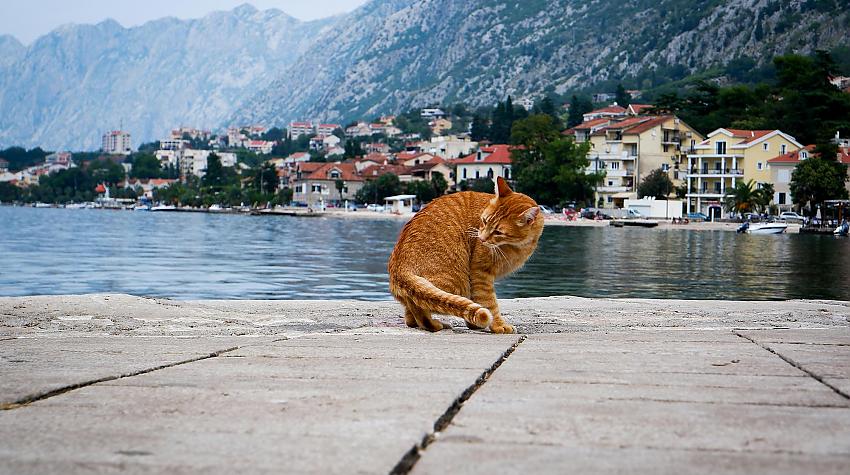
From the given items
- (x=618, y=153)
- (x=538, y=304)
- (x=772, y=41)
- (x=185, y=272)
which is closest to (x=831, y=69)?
(x=618, y=153)

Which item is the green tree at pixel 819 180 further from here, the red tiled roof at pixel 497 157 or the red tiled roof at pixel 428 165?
the red tiled roof at pixel 428 165

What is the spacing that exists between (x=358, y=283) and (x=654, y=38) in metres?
186

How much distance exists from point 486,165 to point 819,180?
4984 cm

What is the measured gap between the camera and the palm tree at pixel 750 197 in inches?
3201

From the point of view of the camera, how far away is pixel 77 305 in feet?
40.0

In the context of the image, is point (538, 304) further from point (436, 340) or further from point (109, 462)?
point (109, 462)

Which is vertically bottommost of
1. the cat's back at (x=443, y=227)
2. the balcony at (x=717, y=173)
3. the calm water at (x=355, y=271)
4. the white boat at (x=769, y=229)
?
the calm water at (x=355, y=271)

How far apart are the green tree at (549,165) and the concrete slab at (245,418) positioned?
288 ft

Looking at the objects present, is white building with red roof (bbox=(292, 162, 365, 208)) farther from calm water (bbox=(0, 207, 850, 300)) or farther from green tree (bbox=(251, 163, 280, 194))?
calm water (bbox=(0, 207, 850, 300))

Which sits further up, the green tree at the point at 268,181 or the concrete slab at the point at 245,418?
the green tree at the point at 268,181

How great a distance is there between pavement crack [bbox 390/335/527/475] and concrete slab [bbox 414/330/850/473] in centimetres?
3

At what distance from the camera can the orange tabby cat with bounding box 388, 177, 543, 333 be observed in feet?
23.2

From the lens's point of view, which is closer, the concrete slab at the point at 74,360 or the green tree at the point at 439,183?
the concrete slab at the point at 74,360

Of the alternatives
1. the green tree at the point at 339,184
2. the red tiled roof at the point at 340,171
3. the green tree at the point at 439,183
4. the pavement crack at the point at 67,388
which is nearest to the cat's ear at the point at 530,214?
the pavement crack at the point at 67,388
